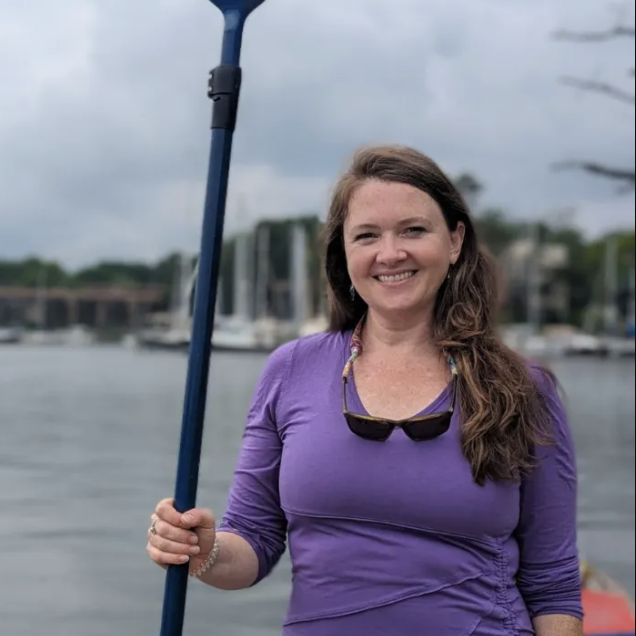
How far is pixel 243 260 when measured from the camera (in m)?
25.5

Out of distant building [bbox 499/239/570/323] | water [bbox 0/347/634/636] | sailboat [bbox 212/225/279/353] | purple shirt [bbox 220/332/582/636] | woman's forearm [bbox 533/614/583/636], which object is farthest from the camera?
distant building [bbox 499/239/570/323]

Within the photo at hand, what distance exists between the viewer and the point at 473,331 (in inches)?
67.0

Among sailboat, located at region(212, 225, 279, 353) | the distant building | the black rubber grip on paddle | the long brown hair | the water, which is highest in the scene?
the distant building

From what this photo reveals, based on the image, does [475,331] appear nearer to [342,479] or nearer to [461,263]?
[461,263]

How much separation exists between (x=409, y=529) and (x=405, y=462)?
102 mm

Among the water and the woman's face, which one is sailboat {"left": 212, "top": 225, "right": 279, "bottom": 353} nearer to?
the water

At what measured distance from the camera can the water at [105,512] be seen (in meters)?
4.08

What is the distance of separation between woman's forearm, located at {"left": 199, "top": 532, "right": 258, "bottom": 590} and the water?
2.38 meters

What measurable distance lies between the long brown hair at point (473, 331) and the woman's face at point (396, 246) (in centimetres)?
2

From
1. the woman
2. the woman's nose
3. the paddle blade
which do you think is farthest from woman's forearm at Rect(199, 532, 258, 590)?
the paddle blade

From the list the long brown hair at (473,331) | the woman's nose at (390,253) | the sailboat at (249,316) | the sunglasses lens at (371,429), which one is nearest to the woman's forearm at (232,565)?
the sunglasses lens at (371,429)

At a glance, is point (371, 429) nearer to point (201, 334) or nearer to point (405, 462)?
point (405, 462)

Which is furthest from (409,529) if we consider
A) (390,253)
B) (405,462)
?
(390,253)

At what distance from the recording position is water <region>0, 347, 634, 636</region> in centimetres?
408
